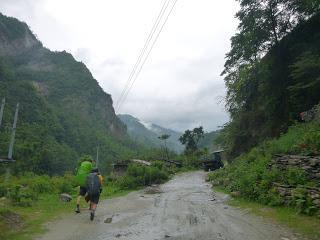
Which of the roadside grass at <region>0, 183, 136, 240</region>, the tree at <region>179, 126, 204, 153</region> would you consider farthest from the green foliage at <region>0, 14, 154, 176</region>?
the roadside grass at <region>0, 183, 136, 240</region>

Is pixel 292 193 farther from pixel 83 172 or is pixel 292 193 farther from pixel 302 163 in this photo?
pixel 83 172

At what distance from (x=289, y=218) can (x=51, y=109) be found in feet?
405

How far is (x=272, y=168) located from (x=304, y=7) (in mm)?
16005

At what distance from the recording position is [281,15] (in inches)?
1174

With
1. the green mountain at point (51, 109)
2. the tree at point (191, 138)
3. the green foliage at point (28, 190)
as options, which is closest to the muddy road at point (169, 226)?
the green foliage at point (28, 190)

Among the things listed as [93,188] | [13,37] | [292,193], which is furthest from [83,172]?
[13,37]

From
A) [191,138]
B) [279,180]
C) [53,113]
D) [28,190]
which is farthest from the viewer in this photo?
[53,113]

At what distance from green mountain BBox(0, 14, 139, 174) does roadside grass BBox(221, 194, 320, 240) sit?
186ft

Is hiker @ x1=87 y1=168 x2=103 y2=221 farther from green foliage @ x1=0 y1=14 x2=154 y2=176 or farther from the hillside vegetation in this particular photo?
green foliage @ x1=0 y1=14 x2=154 y2=176

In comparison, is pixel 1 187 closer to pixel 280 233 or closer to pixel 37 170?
pixel 280 233

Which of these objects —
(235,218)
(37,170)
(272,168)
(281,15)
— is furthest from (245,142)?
(37,170)

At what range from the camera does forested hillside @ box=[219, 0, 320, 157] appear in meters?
25.9

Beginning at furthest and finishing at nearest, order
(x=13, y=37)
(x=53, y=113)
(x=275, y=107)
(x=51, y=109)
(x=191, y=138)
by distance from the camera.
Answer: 1. (x=13, y=37)
2. (x=51, y=109)
3. (x=53, y=113)
4. (x=191, y=138)
5. (x=275, y=107)

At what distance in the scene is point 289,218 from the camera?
1127cm
